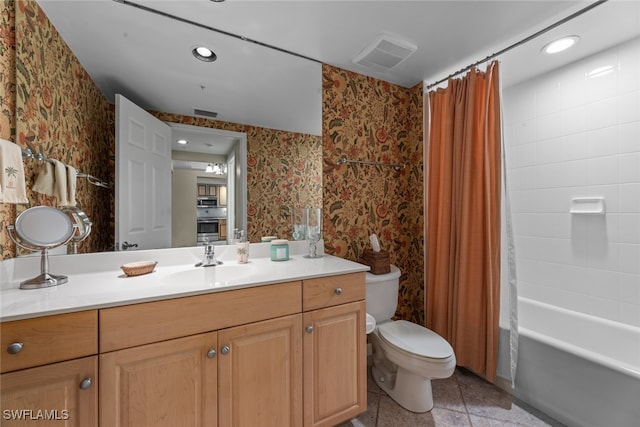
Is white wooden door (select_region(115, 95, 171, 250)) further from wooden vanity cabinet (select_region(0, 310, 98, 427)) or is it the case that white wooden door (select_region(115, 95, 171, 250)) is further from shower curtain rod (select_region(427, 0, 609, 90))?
shower curtain rod (select_region(427, 0, 609, 90))

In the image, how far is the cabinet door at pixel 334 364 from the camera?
119 cm

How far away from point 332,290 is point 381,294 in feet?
2.04

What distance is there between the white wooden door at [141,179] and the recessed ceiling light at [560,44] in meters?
2.33

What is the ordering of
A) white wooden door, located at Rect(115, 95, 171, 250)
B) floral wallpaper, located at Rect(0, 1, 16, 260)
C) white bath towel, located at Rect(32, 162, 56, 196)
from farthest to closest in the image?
white wooden door, located at Rect(115, 95, 171, 250) < white bath towel, located at Rect(32, 162, 56, 196) < floral wallpaper, located at Rect(0, 1, 16, 260)

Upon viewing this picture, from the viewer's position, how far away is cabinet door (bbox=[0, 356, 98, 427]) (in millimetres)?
729

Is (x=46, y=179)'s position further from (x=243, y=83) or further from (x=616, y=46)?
(x=616, y=46)

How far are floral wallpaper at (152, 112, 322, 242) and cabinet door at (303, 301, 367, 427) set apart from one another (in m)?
0.66

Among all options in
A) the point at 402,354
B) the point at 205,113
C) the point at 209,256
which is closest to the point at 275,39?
the point at 205,113

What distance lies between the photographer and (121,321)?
0.84m

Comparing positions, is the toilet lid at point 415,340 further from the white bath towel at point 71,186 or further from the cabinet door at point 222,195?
the white bath towel at point 71,186

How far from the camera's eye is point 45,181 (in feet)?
3.60

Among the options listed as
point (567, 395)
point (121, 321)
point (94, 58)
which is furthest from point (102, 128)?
point (567, 395)

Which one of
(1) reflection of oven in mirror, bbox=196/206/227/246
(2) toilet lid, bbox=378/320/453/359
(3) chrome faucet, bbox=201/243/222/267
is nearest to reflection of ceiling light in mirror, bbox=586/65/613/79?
(2) toilet lid, bbox=378/320/453/359

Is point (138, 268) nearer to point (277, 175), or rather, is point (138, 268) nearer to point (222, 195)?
point (222, 195)
